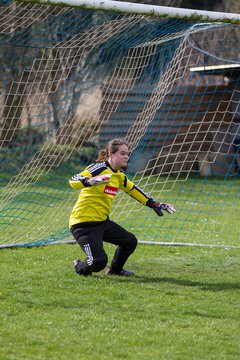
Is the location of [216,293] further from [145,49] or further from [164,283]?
[145,49]

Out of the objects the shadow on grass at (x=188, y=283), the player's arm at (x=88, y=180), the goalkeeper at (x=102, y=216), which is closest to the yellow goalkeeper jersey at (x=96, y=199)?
the goalkeeper at (x=102, y=216)

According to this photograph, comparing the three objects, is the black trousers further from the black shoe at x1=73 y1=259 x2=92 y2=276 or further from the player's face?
the player's face

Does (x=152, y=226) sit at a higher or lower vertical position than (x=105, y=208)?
lower

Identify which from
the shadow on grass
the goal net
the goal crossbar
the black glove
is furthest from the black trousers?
the goal crossbar

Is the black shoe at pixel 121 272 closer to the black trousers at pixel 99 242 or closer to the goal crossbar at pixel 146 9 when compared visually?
the black trousers at pixel 99 242

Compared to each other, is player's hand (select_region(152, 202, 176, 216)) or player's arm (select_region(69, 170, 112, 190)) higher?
player's arm (select_region(69, 170, 112, 190))

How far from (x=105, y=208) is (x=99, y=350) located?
2471mm

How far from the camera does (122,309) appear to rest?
5.71 m

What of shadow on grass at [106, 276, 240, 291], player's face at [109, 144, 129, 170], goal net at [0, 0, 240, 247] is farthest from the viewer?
goal net at [0, 0, 240, 247]

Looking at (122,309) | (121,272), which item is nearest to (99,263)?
(121,272)

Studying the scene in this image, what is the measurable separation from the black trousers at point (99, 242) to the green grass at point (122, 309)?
137mm

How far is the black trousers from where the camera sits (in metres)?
6.79

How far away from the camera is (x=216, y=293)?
251 inches

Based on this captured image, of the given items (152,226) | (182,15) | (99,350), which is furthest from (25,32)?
(99,350)
